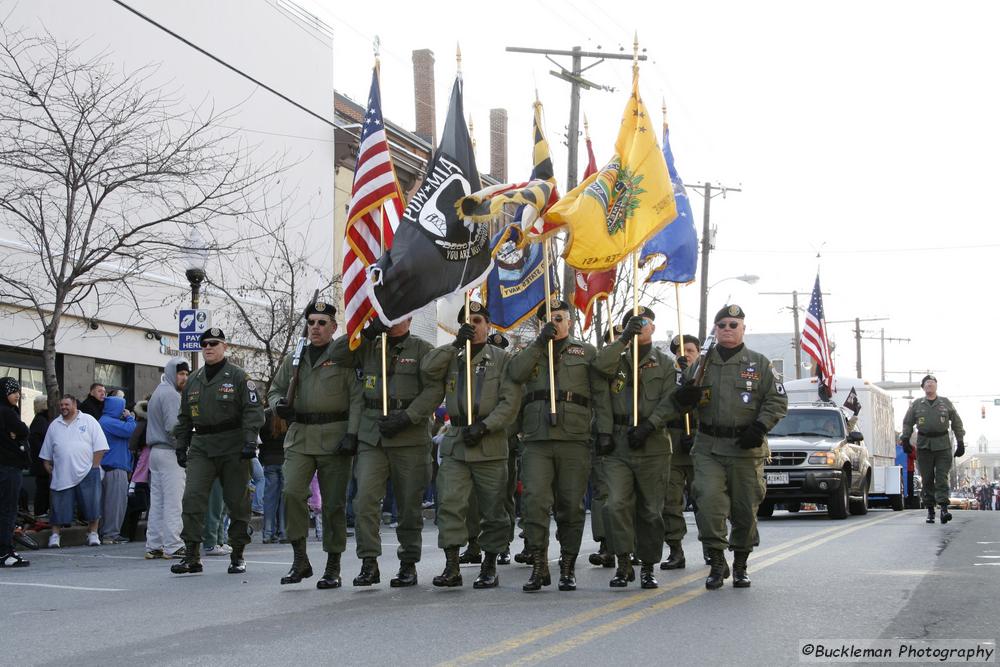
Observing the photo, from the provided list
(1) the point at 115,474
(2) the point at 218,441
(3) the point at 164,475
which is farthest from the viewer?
(1) the point at 115,474

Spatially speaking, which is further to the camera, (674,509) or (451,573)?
(674,509)

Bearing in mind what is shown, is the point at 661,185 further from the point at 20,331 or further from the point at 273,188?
the point at 273,188

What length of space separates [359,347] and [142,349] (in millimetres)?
16839

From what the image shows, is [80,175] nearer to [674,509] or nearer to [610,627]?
[674,509]

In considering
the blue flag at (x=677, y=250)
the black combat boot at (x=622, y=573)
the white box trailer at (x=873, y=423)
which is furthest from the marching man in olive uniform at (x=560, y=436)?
the white box trailer at (x=873, y=423)

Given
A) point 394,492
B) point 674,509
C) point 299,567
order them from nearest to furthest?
point 394,492
point 299,567
point 674,509

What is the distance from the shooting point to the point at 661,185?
37.4 feet

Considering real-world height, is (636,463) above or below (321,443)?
below

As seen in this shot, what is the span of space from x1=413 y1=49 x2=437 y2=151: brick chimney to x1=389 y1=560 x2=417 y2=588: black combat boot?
28771 millimetres

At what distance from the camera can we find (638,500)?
991cm

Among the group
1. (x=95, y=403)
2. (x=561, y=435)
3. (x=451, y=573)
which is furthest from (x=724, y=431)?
(x=95, y=403)

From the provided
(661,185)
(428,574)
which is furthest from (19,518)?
(661,185)

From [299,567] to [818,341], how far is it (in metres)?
17.9

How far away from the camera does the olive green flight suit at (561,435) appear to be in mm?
9523
